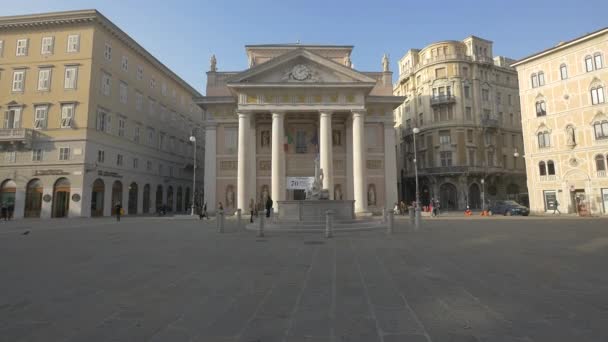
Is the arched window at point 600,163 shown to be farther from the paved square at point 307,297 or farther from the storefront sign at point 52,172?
the storefront sign at point 52,172

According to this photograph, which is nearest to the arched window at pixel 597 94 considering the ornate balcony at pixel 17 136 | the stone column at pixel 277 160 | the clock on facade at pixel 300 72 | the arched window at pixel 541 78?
the arched window at pixel 541 78

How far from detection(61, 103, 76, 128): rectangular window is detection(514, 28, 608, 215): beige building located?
46547 millimetres

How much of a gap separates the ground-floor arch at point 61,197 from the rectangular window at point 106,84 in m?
9.36

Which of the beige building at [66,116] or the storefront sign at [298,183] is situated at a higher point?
the beige building at [66,116]

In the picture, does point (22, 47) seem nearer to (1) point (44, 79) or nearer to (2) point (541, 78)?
(1) point (44, 79)

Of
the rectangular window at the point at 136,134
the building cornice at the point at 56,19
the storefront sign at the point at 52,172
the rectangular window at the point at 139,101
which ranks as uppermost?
the building cornice at the point at 56,19

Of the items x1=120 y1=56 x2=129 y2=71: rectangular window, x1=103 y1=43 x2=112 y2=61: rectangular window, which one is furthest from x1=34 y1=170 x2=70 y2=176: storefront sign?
x1=120 y1=56 x2=129 y2=71: rectangular window

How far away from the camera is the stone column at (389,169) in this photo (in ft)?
115

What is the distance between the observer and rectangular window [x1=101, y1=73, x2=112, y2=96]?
31639mm

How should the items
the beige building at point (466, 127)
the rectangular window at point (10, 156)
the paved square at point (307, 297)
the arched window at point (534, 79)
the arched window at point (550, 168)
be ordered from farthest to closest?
the beige building at point (466, 127) < the arched window at point (534, 79) < the arched window at point (550, 168) < the rectangular window at point (10, 156) < the paved square at point (307, 297)

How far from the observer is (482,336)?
324 cm

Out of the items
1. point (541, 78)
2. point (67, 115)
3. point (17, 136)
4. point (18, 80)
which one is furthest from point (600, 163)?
point (18, 80)

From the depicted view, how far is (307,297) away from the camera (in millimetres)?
4621

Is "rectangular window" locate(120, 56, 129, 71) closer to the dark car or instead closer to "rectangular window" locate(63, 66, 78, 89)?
"rectangular window" locate(63, 66, 78, 89)
